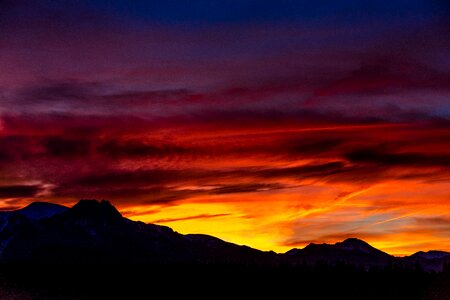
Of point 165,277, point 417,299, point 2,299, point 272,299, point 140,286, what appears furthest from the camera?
point 165,277

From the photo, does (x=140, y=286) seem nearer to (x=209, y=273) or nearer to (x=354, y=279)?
(x=209, y=273)

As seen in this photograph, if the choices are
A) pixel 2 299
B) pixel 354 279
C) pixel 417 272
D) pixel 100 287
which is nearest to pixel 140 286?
pixel 100 287

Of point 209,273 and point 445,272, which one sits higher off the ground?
point 209,273

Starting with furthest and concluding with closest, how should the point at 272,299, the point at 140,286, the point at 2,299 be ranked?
the point at 140,286, the point at 272,299, the point at 2,299

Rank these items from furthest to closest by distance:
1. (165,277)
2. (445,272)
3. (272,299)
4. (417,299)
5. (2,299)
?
(165,277) < (272,299) < (2,299) < (417,299) < (445,272)

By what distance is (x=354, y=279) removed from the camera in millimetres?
133375

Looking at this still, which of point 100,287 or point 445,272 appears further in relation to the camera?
point 100,287

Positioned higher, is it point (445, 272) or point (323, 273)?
point (323, 273)

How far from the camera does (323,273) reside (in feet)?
444

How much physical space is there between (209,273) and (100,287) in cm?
2431

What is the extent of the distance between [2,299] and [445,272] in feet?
226

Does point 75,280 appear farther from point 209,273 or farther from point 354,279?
point 354,279

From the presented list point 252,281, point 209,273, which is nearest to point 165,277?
point 209,273

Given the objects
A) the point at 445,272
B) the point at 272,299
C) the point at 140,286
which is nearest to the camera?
the point at 445,272
